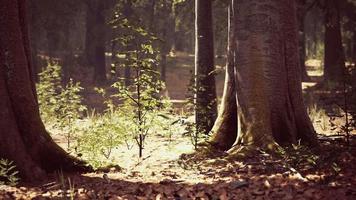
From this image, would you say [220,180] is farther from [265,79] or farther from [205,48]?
[205,48]

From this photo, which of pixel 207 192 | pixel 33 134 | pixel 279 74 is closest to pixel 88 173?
pixel 33 134

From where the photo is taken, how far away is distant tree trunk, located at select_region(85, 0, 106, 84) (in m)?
30.2

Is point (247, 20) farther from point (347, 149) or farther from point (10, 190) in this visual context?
point (10, 190)

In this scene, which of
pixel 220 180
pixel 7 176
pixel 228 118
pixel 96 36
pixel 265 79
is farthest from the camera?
pixel 96 36

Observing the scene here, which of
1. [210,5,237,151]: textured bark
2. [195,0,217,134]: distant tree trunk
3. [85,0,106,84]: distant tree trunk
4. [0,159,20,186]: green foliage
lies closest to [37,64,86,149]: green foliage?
Answer: [195,0,217,134]: distant tree trunk

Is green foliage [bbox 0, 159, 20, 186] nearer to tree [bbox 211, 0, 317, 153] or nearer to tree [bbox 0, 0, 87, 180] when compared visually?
tree [bbox 0, 0, 87, 180]

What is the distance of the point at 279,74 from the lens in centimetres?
749

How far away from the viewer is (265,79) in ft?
24.3

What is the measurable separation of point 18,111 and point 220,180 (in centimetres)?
295

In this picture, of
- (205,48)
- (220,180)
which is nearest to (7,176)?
(220,180)

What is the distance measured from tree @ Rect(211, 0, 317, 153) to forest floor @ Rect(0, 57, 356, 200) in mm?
500

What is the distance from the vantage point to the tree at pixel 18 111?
5.85 m

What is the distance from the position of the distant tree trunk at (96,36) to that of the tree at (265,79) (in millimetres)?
23738

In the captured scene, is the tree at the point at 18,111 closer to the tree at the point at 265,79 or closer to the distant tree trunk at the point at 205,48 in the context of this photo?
the tree at the point at 265,79
